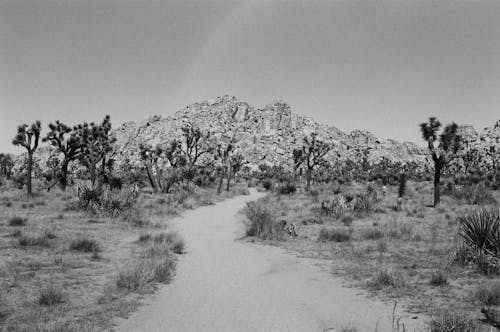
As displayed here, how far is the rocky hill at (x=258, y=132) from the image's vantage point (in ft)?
382

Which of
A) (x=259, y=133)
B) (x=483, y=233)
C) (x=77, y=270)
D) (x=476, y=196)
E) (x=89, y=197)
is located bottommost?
(x=77, y=270)

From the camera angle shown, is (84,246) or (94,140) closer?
(84,246)

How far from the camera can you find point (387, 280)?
25.5 ft

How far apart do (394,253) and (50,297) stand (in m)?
8.61

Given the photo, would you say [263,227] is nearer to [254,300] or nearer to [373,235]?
[373,235]

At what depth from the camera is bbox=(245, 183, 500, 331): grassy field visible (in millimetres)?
6859

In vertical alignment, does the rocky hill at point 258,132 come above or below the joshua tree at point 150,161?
above

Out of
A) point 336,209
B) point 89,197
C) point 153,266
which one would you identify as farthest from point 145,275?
point 89,197

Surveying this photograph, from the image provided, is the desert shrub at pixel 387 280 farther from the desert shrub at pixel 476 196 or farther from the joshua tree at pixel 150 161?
the joshua tree at pixel 150 161

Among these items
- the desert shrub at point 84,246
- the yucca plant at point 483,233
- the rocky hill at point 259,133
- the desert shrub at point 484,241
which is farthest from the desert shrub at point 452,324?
the rocky hill at point 259,133

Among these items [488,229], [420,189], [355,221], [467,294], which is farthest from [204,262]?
[420,189]

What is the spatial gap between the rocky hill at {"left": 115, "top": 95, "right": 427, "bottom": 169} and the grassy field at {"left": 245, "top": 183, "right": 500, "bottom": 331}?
8973 centimetres

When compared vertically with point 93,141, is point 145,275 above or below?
below

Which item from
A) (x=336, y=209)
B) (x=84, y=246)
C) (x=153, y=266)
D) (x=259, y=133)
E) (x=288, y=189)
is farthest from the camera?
(x=259, y=133)
